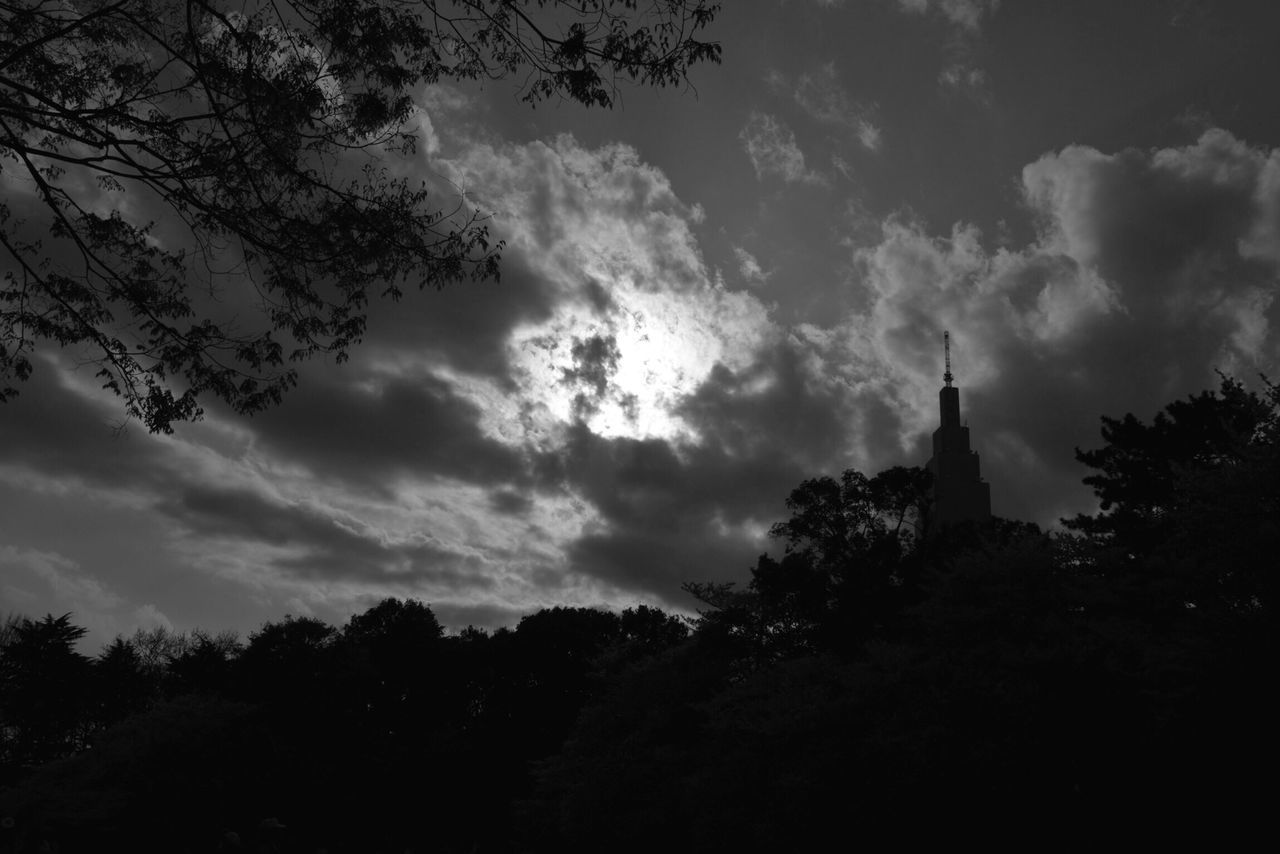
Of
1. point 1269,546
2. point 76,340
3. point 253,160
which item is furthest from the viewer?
point 1269,546

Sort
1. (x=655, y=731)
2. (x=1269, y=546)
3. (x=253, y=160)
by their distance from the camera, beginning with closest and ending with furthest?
(x=253, y=160) < (x=1269, y=546) < (x=655, y=731)

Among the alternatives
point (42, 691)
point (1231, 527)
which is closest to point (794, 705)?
point (1231, 527)

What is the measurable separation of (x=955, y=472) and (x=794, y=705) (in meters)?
70.0

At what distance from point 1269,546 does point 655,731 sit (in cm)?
2083

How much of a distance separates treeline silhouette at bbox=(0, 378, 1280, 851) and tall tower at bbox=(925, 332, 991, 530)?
131 ft

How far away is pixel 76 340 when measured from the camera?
37.8ft

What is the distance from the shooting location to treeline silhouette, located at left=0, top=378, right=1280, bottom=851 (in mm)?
17484

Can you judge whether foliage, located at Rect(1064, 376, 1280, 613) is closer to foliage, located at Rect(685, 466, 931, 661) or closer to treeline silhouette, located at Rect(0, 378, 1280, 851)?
treeline silhouette, located at Rect(0, 378, 1280, 851)

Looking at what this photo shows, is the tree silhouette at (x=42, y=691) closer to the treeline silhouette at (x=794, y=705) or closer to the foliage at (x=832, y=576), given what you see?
the treeline silhouette at (x=794, y=705)

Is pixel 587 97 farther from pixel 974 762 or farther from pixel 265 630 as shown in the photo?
pixel 265 630

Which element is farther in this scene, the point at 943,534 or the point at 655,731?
the point at 943,534

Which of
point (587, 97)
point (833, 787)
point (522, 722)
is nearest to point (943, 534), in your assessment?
point (833, 787)

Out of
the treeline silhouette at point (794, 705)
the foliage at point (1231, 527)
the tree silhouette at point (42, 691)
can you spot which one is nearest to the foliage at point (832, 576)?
the treeline silhouette at point (794, 705)

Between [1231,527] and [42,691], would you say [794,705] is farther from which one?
[42,691]
